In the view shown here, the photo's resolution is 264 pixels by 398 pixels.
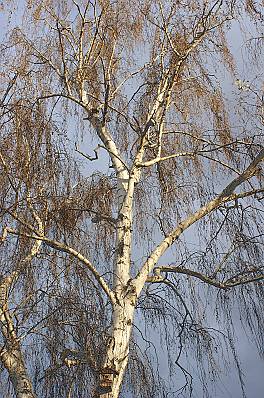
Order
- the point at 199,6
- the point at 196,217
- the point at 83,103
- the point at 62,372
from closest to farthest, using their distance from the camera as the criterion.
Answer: the point at 62,372 → the point at 196,217 → the point at 83,103 → the point at 199,6

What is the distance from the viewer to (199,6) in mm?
5684

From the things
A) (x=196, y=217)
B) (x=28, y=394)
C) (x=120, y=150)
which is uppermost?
(x=120, y=150)

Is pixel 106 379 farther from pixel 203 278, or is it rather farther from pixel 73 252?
pixel 203 278

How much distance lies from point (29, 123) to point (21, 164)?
44 cm

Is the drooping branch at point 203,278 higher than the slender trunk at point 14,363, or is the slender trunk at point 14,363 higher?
the drooping branch at point 203,278

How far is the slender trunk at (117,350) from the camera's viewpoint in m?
3.77

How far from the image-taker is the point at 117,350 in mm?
3883

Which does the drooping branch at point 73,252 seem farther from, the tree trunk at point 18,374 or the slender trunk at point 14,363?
the tree trunk at point 18,374

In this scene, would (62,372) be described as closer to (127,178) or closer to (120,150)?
(127,178)

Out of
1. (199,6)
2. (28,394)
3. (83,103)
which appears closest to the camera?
(28,394)

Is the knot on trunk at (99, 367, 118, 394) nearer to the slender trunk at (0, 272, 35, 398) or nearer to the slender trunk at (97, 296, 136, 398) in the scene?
the slender trunk at (97, 296, 136, 398)

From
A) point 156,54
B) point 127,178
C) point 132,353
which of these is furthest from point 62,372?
point 156,54

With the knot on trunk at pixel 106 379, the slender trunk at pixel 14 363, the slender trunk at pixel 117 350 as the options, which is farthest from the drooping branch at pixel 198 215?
the slender trunk at pixel 14 363

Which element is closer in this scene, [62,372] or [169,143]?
[62,372]
